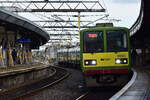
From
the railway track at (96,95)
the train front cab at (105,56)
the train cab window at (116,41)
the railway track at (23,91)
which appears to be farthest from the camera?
the train cab window at (116,41)

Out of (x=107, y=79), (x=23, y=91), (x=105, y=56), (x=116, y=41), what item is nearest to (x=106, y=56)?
(x=105, y=56)

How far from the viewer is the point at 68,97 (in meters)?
12.0

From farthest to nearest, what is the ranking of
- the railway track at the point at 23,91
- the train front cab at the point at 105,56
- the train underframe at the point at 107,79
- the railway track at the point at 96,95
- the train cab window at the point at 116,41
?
the train cab window at the point at 116,41 < the train underframe at the point at 107,79 < the train front cab at the point at 105,56 < the railway track at the point at 23,91 < the railway track at the point at 96,95

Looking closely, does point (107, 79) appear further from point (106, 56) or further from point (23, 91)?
point (23, 91)

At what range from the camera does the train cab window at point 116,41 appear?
12711 millimetres

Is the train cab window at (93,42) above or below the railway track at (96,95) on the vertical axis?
above

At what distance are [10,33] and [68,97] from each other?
14.7 meters

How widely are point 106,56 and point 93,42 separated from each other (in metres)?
0.86

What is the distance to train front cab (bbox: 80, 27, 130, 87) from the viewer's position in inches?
492

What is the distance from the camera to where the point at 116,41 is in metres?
12.8

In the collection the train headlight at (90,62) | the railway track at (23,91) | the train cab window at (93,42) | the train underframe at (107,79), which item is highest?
the train cab window at (93,42)

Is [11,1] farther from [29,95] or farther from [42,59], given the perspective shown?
[42,59]

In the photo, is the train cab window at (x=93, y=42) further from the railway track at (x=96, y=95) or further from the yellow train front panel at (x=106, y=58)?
the railway track at (x=96, y=95)

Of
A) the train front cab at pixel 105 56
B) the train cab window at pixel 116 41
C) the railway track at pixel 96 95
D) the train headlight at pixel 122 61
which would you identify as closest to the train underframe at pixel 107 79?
the train front cab at pixel 105 56
